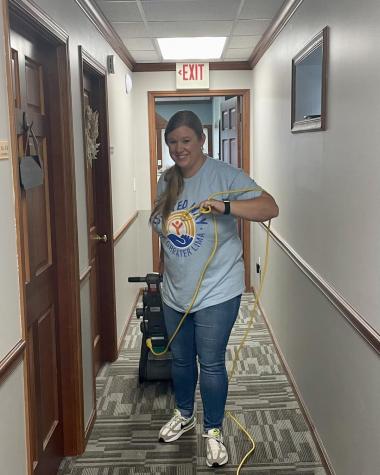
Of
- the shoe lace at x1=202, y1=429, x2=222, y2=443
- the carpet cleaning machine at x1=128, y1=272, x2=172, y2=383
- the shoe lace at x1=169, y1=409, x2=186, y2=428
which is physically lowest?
the shoe lace at x1=169, y1=409, x2=186, y2=428

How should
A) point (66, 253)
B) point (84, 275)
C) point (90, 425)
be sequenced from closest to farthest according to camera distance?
point (66, 253), point (84, 275), point (90, 425)

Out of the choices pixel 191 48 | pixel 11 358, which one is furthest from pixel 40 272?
pixel 191 48

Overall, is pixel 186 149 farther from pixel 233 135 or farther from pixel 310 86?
pixel 233 135

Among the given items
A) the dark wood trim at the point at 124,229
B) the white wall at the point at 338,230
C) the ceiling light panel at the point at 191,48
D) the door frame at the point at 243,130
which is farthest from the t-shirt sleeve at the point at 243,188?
the door frame at the point at 243,130

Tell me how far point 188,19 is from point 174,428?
7.87 ft

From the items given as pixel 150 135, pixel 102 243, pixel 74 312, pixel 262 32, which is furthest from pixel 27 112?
pixel 150 135

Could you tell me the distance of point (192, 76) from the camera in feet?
16.4

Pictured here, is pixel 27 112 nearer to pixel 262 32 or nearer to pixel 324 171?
pixel 324 171

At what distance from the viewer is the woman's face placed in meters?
2.22

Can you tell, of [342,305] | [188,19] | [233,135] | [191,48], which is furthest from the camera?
[233,135]

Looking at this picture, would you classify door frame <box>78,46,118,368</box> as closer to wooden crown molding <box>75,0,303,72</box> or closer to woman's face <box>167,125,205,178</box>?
wooden crown molding <box>75,0,303,72</box>

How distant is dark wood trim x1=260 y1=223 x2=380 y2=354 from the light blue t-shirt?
0.36 meters

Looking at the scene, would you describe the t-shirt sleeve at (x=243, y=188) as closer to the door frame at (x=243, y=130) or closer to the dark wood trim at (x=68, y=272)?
the dark wood trim at (x=68, y=272)

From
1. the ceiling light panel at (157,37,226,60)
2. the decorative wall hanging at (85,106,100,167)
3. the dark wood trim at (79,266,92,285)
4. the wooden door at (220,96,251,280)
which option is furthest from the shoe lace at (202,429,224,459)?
the wooden door at (220,96,251,280)
